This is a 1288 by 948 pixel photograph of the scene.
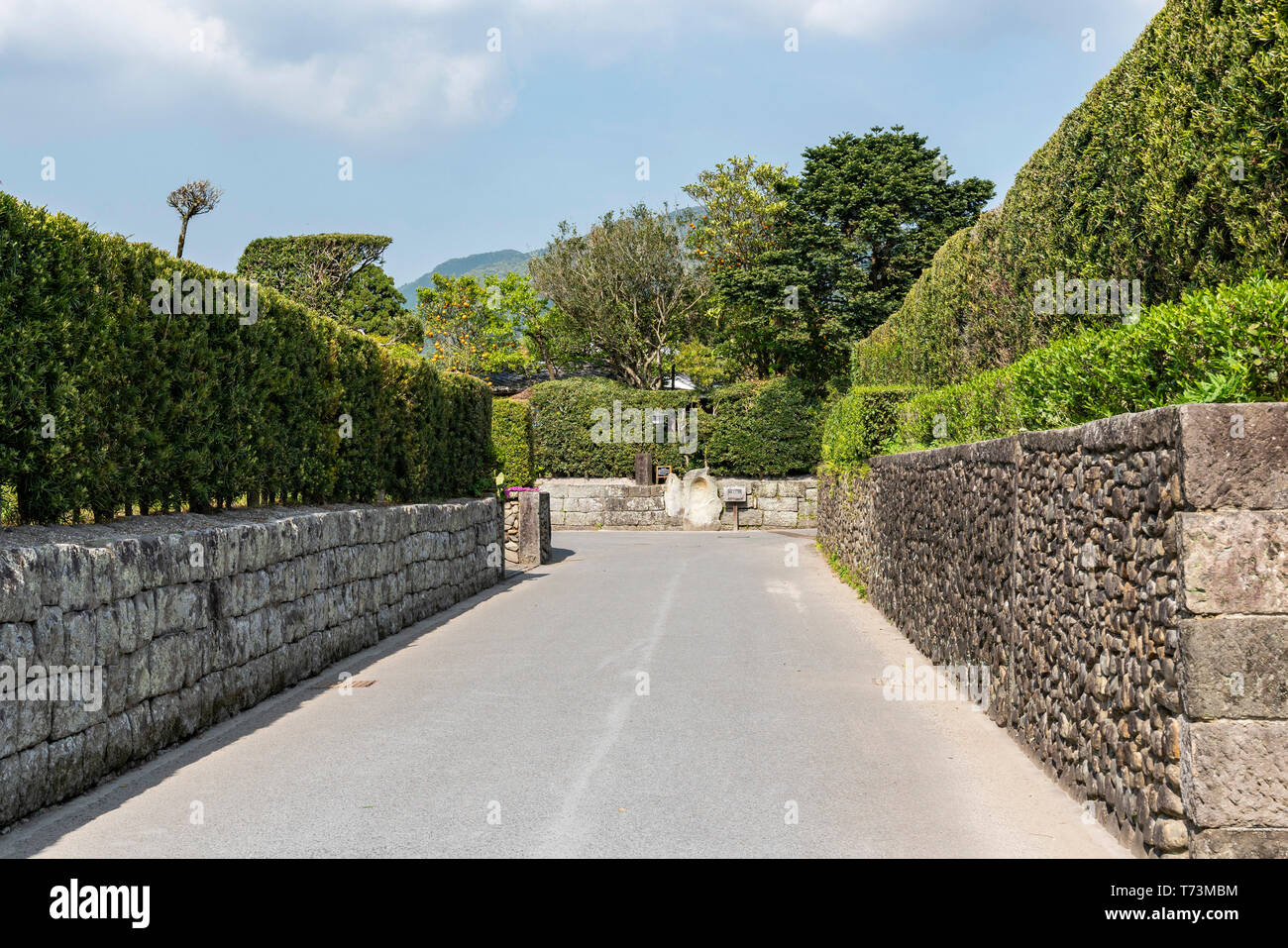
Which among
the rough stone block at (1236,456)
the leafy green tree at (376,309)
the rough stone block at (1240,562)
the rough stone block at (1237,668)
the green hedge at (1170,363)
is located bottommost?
the rough stone block at (1237,668)

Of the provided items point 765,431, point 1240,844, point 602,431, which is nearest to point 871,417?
point 1240,844

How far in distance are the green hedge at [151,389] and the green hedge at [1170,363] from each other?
691cm

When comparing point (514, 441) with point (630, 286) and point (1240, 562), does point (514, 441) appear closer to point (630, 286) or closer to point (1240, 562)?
point (630, 286)

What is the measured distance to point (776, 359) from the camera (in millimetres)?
39906

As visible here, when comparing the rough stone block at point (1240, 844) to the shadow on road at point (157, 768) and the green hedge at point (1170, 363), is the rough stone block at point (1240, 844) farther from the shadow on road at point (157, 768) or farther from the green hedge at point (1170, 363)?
the shadow on road at point (157, 768)

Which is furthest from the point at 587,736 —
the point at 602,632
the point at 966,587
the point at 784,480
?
the point at 784,480

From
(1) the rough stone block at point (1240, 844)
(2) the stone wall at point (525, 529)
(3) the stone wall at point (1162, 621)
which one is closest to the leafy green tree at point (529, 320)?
(2) the stone wall at point (525, 529)

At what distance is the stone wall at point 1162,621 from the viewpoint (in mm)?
4270

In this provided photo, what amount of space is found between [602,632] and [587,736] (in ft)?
15.3

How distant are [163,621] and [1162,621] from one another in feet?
19.1

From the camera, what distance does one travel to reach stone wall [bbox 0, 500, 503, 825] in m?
5.38

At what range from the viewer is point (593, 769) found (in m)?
6.33

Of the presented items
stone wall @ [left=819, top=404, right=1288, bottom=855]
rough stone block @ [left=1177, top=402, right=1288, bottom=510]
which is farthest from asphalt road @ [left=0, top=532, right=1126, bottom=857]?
rough stone block @ [left=1177, top=402, right=1288, bottom=510]
